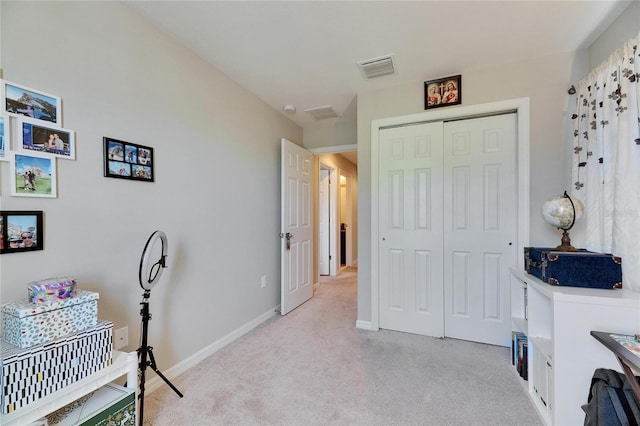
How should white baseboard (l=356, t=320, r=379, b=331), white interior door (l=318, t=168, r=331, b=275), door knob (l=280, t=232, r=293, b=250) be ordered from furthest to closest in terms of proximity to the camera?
white interior door (l=318, t=168, r=331, b=275), door knob (l=280, t=232, r=293, b=250), white baseboard (l=356, t=320, r=379, b=331)

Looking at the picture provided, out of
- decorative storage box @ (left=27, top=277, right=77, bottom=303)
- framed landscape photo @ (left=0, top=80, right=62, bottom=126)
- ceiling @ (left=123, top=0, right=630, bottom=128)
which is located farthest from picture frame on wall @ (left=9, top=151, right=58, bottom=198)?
ceiling @ (left=123, top=0, right=630, bottom=128)

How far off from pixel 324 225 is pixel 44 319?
167 inches

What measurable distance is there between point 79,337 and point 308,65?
88.7 inches

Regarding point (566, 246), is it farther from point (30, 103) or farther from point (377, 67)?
point (30, 103)

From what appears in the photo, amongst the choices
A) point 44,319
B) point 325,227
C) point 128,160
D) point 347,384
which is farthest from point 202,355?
point 325,227

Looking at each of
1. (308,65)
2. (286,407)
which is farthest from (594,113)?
(286,407)

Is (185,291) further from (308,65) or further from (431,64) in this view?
(431,64)

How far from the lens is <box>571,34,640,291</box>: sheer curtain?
4.67ft

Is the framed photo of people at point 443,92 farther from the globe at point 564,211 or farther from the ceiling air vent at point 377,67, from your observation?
the globe at point 564,211

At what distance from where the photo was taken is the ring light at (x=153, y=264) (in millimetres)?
1487

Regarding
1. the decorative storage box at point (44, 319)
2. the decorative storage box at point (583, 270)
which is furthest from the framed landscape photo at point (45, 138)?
the decorative storage box at point (583, 270)

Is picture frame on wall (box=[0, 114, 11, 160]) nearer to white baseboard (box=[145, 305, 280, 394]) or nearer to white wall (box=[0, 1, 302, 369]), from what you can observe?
white wall (box=[0, 1, 302, 369])

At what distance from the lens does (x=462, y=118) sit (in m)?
2.41

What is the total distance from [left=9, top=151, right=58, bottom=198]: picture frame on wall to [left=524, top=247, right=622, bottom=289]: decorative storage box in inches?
103
